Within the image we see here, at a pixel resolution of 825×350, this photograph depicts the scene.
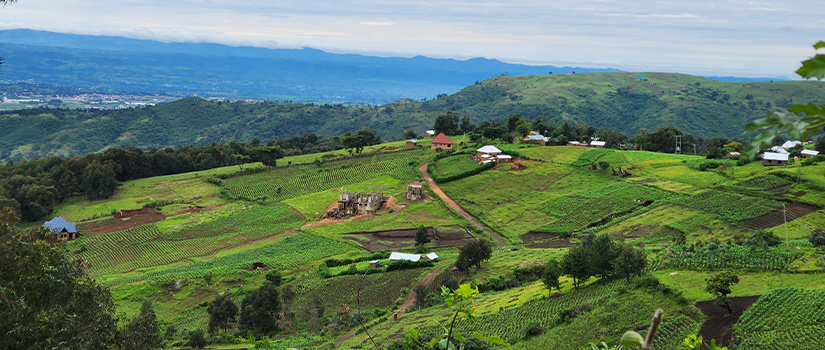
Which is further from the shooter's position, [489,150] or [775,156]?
[489,150]

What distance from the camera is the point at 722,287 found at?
78.7 ft

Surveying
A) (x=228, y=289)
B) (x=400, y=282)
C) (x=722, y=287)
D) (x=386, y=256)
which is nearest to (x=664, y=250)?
(x=722, y=287)

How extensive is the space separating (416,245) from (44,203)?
45129mm

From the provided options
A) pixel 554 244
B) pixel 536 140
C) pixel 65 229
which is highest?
pixel 536 140

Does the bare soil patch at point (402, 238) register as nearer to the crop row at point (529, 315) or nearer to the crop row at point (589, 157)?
the crop row at point (529, 315)

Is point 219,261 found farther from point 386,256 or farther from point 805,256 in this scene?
point 805,256

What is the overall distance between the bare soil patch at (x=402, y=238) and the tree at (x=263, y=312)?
1515 cm

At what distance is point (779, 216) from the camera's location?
43.4 m

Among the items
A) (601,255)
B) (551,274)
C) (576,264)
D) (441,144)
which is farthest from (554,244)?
(441,144)

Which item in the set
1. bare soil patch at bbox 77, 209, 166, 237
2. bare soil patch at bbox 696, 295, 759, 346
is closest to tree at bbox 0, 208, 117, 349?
bare soil patch at bbox 696, 295, 759, 346

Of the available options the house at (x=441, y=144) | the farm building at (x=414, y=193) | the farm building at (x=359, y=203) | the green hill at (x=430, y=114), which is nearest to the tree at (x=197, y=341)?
the farm building at (x=359, y=203)

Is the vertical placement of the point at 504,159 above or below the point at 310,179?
above

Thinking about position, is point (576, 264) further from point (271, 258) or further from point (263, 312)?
point (271, 258)

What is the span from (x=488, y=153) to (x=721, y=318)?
49.3 m
